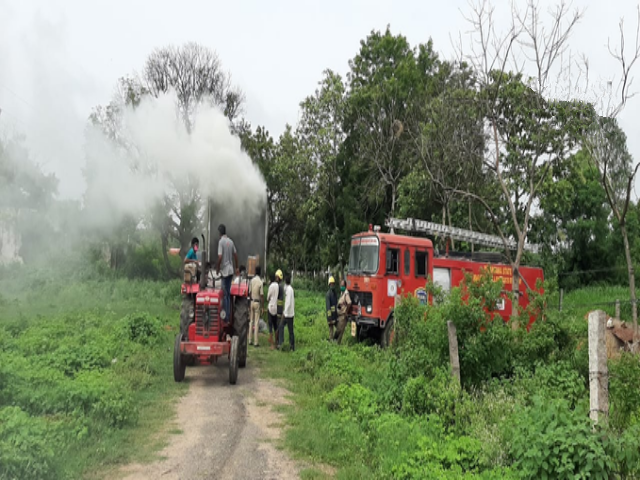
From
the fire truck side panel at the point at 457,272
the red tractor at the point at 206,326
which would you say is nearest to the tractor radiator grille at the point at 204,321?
the red tractor at the point at 206,326

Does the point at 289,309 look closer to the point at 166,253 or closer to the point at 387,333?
the point at 387,333

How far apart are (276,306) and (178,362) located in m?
4.66

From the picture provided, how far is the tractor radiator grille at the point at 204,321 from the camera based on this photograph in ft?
34.1

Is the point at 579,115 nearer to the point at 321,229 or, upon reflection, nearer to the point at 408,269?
the point at 408,269

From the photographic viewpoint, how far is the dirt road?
597 cm

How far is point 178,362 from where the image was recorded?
10008mm

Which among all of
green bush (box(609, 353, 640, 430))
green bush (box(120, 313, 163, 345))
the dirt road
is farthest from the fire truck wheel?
green bush (box(609, 353, 640, 430))

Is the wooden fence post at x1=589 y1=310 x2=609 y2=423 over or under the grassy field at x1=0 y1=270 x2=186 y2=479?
over

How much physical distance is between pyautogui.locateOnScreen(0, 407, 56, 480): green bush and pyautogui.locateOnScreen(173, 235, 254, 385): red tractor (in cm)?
405

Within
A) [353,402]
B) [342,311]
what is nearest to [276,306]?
[342,311]

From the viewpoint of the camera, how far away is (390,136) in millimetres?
28656

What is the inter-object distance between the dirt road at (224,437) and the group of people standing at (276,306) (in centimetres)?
348

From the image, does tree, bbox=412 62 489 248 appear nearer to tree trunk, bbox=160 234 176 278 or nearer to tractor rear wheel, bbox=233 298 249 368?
tractor rear wheel, bbox=233 298 249 368

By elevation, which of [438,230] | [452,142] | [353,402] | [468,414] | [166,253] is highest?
[452,142]
